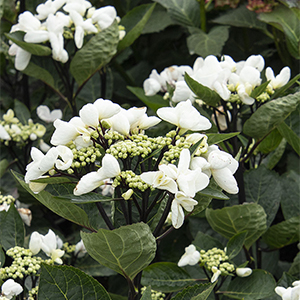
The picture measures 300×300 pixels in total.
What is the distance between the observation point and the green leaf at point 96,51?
110cm

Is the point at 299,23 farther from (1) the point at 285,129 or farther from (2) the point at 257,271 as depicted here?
(2) the point at 257,271

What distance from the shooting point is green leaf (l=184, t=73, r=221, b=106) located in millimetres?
853

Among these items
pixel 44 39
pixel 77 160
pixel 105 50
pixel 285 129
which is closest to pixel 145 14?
pixel 105 50

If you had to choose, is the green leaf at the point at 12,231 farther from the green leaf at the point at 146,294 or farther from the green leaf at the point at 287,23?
the green leaf at the point at 287,23

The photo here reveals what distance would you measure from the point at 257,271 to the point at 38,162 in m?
0.55

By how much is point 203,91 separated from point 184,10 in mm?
712

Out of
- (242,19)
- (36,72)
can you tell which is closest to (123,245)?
(36,72)

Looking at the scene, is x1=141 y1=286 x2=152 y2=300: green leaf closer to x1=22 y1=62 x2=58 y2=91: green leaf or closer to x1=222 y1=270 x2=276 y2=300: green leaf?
x1=222 y1=270 x2=276 y2=300: green leaf

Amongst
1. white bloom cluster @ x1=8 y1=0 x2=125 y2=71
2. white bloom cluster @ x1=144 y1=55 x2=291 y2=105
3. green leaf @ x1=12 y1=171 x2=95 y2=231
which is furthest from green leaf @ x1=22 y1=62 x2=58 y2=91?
green leaf @ x1=12 y1=171 x2=95 y2=231

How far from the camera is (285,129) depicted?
1.00 metres

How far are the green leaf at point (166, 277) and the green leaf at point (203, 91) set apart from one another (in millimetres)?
386

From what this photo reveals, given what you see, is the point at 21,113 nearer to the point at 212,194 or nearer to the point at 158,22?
the point at 158,22

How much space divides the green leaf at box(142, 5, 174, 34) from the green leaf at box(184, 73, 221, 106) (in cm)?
74

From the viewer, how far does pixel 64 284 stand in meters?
0.67
